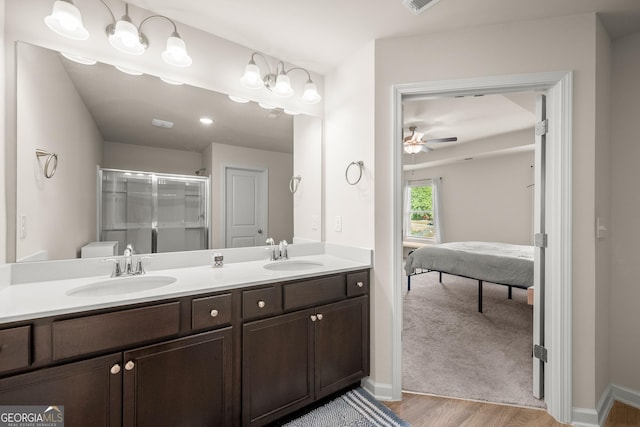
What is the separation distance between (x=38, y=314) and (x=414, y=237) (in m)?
6.78

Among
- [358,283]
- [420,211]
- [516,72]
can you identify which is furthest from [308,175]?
[420,211]

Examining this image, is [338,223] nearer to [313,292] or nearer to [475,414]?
[313,292]

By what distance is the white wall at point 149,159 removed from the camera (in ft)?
5.60

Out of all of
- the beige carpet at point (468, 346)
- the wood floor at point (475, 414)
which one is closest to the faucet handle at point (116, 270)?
the wood floor at point (475, 414)

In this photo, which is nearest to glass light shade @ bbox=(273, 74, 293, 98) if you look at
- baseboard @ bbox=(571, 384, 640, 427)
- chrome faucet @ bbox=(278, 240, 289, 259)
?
chrome faucet @ bbox=(278, 240, 289, 259)

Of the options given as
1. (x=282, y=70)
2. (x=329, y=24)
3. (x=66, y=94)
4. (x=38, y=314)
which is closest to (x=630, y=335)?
(x=329, y=24)

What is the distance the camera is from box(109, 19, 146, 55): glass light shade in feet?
4.99

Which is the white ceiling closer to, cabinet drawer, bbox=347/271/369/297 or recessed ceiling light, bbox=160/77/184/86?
recessed ceiling light, bbox=160/77/184/86

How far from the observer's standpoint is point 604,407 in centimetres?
175

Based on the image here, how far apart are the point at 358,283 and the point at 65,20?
2.13 metres

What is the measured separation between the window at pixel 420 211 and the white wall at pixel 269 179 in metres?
4.95

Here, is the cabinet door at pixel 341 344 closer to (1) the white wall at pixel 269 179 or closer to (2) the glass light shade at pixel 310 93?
(1) the white wall at pixel 269 179

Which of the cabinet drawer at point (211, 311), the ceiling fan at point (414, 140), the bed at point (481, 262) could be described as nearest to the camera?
the cabinet drawer at point (211, 311)

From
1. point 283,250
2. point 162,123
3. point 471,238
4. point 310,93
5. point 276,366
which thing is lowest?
point 276,366
